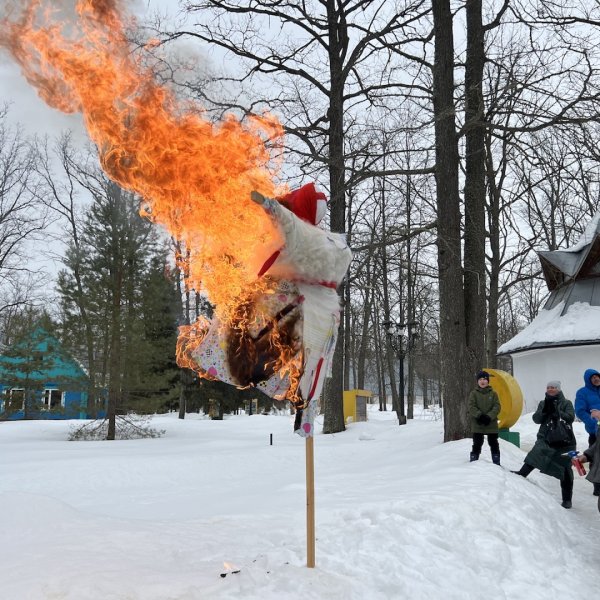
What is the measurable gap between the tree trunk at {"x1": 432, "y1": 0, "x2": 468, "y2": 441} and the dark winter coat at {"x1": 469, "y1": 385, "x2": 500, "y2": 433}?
147 cm

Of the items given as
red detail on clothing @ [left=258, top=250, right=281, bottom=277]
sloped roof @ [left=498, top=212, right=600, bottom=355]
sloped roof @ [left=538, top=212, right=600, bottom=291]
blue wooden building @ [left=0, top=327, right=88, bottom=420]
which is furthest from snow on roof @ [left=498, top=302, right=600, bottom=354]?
red detail on clothing @ [left=258, top=250, right=281, bottom=277]

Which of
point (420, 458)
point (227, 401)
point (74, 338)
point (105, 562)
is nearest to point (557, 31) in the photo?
point (420, 458)

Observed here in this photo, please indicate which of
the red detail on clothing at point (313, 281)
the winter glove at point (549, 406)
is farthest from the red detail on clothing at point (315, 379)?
the winter glove at point (549, 406)

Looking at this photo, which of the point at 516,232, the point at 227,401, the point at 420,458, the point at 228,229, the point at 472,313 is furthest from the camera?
the point at 227,401

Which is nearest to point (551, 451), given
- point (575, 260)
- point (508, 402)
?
point (508, 402)

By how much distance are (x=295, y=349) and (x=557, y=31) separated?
33.8 ft

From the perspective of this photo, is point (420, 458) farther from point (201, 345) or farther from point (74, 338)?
point (74, 338)

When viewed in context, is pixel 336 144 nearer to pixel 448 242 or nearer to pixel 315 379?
pixel 448 242

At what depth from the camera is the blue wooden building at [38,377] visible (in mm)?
17984

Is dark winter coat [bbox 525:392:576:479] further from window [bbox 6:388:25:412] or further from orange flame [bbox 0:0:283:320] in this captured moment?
window [bbox 6:388:25:412]

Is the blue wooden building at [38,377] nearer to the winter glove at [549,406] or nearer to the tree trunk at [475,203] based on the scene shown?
the tree trunk at [475,203]

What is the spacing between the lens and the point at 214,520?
567cm

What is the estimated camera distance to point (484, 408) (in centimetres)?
911

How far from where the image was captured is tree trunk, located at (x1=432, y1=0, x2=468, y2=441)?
1089cm
